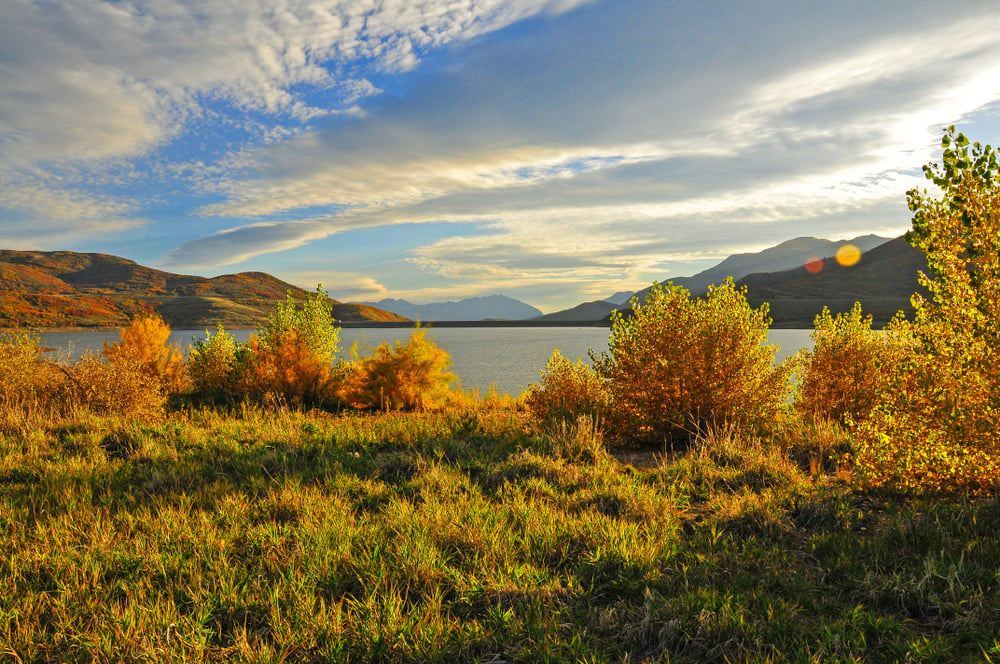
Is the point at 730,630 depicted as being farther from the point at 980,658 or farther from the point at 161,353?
the point at 161,353

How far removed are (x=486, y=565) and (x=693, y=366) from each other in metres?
6.40

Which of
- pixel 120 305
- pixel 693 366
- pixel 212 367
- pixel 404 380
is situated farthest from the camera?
pixel 120 305

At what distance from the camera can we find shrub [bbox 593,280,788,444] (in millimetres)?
9023

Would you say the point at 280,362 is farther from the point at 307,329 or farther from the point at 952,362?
the point at 952,362

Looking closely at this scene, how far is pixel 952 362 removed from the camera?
505cm

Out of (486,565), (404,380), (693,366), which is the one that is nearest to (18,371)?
(404,380)

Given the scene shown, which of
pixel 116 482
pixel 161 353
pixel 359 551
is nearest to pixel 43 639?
pixel 359 551

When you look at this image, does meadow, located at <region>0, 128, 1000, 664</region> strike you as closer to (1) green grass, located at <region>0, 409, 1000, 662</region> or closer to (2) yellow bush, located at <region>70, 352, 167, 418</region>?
(1) green grass, located at <region>0, 409, 1000, 662</region>

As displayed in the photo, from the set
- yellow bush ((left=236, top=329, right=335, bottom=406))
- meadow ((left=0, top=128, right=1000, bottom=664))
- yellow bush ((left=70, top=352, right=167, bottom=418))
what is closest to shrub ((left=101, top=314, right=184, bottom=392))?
yellow bush ((left=236, top=329, right=335, bottom=406))

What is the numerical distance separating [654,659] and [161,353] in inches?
754

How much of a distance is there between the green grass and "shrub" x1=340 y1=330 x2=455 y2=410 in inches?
335

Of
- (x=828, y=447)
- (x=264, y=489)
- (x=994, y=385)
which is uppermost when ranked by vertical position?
(x=994, y=385)

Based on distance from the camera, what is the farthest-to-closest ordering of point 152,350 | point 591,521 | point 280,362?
point 152,350, point 280,362, point 591,521

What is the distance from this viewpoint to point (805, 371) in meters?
11.7
